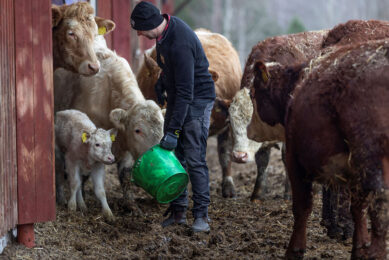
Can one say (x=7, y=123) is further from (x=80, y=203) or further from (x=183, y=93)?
(x=80, y=203)

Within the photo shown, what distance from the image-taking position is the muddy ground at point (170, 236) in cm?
450

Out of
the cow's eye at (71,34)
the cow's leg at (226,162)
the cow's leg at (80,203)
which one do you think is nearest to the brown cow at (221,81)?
the cow's leg at (226,162)

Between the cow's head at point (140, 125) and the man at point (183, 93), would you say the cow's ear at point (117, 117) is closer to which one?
the cow's head at point (140, 125)

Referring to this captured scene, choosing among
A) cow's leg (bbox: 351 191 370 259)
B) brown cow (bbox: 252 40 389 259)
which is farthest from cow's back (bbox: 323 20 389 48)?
cow's leg (bbox: 351 191 370 259)

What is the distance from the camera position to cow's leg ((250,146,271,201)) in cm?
719

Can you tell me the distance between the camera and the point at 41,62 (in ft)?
15.0

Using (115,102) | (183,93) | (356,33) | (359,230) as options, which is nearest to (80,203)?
(115,102)

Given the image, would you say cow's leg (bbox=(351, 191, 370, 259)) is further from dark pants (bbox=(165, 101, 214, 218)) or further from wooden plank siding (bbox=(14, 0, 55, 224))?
wooden plank siding (bbox=(14, 0, 55, 224))

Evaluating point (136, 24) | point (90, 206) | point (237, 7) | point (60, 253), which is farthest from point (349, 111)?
point (237, 7)

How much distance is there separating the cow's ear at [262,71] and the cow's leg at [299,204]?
30.1 inches

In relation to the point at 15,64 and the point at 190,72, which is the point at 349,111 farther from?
the point at 15,64

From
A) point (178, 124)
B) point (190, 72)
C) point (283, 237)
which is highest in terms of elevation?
point (190, 72)

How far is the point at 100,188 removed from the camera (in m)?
6.09

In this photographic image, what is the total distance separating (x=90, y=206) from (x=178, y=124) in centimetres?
203
